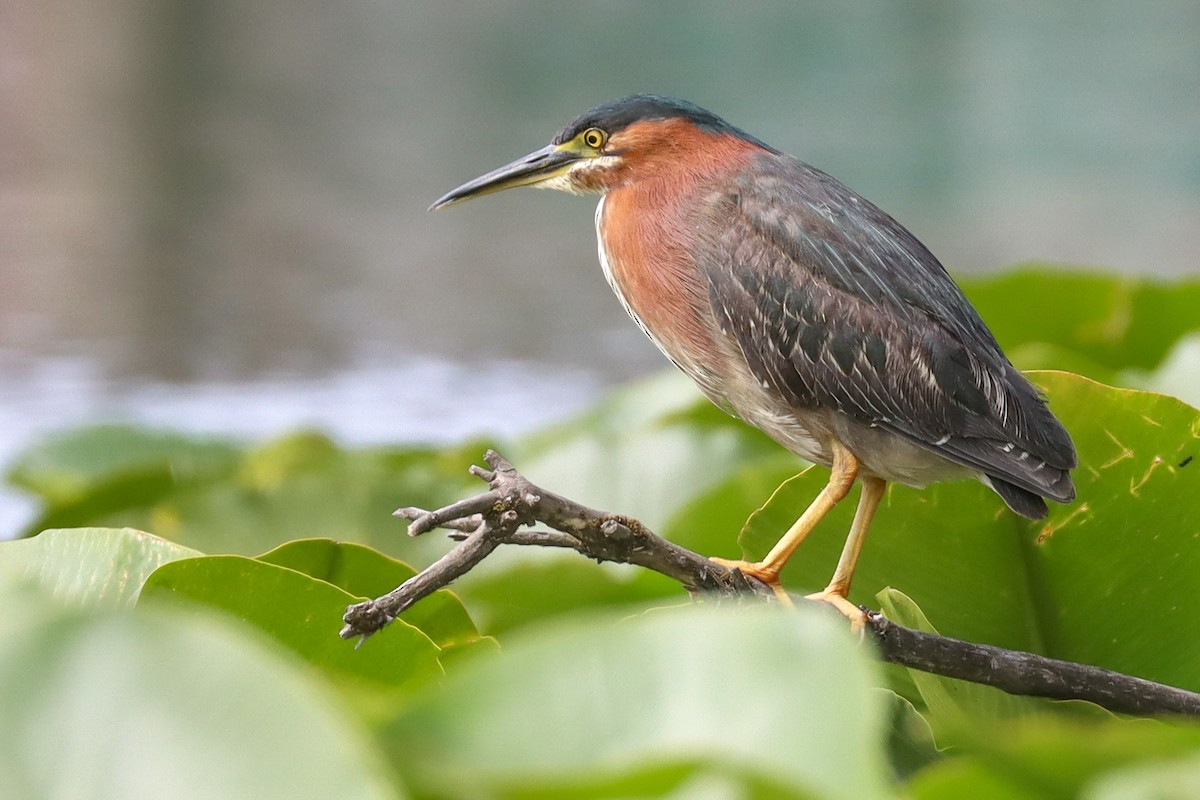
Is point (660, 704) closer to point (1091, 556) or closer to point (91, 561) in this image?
point (91, 561)

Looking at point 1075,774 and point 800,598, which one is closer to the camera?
point 1075,774

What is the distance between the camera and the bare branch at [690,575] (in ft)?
2.28

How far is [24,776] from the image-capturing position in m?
0.45

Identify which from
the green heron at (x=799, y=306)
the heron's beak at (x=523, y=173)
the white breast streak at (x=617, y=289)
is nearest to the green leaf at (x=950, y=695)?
the green heron at (x=799, y=306)

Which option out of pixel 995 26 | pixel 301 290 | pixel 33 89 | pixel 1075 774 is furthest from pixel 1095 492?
pixel 995 26

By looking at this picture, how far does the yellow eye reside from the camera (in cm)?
140

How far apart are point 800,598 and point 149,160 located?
512 cm

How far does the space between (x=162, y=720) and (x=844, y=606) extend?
2.10 feet

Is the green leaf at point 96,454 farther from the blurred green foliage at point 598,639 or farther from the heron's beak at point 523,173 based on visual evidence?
the heron's beak at point 523,173

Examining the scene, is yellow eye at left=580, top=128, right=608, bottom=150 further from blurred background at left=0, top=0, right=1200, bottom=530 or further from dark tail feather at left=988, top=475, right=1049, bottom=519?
blurred background at left=0, top=0, right=1200, bottom=530

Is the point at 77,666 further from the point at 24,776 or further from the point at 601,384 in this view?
the point at 601,384

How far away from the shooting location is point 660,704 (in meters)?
0.48

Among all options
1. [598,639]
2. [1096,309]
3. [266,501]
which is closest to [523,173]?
[266,501]

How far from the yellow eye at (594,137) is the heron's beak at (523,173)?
2 centimetres
